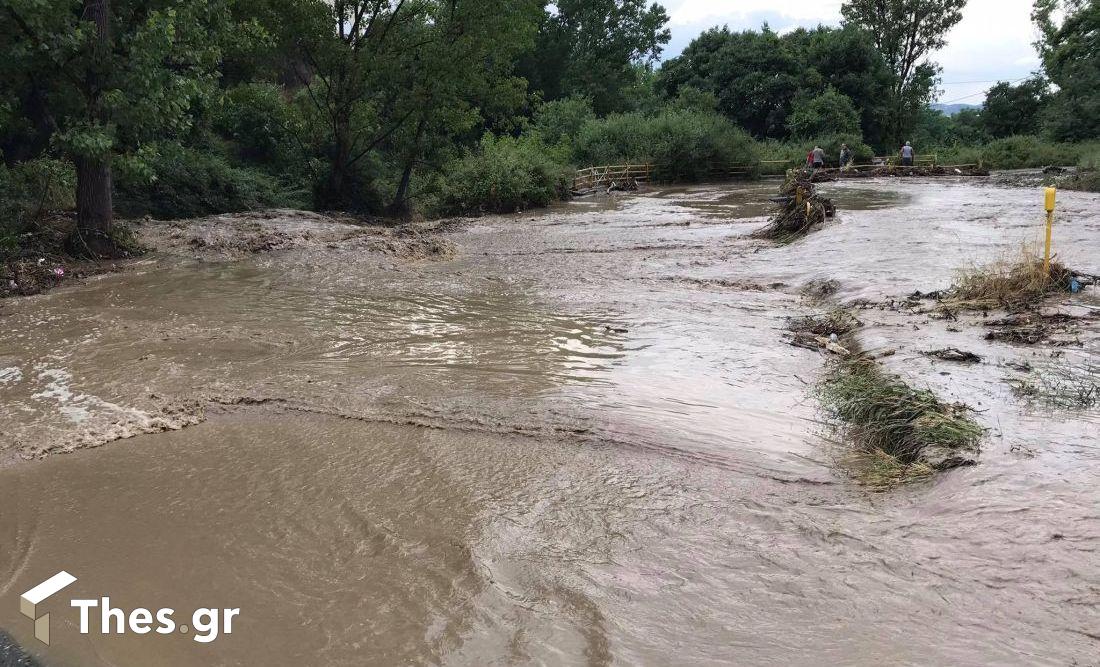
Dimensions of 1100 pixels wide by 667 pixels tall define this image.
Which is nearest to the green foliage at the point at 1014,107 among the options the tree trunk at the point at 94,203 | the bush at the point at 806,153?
the bush at the point at 806,153

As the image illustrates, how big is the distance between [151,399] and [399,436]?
2175 mm

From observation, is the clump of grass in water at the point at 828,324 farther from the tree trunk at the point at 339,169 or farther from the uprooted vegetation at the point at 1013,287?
the tree trunk at the point at 339,169

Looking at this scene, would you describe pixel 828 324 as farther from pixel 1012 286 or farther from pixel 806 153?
pixel 806 153

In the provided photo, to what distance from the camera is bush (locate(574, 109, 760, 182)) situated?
1347 inches

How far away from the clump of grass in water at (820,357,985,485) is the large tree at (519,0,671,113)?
4135cm

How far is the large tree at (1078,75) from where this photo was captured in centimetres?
3822

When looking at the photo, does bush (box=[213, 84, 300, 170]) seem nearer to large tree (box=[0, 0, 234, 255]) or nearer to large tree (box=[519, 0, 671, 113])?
large tree (box=[0, 0, 234, 255])

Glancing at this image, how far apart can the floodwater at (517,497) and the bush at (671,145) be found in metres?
25.9

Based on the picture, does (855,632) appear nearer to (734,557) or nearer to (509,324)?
(734,557)

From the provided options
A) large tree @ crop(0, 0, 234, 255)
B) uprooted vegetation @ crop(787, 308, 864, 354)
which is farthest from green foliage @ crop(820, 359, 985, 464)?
large tree @ crop(0, 0, 234, 255)

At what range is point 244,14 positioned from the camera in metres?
19.6

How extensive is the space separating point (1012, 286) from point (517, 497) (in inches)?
279

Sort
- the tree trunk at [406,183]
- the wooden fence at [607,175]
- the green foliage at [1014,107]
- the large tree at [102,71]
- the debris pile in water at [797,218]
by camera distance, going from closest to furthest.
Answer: the large tree at [102,71]
the debris pile in water at [797,218]
the tree trunk at [406,183]
the wooden fence at [607,175]
the green foliage at [1014,107]

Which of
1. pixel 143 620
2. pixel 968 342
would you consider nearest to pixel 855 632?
pixel 143 620
